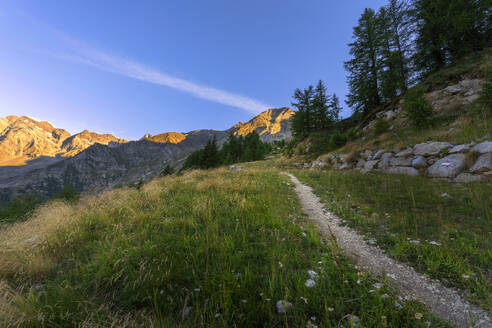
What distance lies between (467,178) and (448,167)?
41.5 inches

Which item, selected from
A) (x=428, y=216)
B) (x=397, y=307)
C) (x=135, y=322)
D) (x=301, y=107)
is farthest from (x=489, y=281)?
(x=301, y=107)

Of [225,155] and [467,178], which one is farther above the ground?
[225,155]

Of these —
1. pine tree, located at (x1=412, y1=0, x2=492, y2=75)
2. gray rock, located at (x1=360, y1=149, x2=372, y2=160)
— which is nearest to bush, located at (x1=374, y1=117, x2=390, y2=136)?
gray rock, located at (x1=360, y1=149, x2=372, y2=160)

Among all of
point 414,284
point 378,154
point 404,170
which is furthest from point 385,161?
point 414,284

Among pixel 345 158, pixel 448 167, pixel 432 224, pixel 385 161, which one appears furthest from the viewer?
pixel 345 158

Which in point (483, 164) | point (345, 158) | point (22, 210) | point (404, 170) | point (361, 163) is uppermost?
point (345, 158)

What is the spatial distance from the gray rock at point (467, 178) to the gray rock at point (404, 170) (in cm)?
205

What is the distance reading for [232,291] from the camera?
91.8 inches

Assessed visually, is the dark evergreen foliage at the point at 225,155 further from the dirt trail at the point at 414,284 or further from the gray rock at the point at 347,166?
the dirt trail at the point at 414,284

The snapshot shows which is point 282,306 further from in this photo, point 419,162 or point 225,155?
point 225,155

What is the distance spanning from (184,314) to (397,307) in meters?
2.87

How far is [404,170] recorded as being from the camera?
1086cm

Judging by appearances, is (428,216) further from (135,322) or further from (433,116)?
(433,116)

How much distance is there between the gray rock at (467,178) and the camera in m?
7.40
